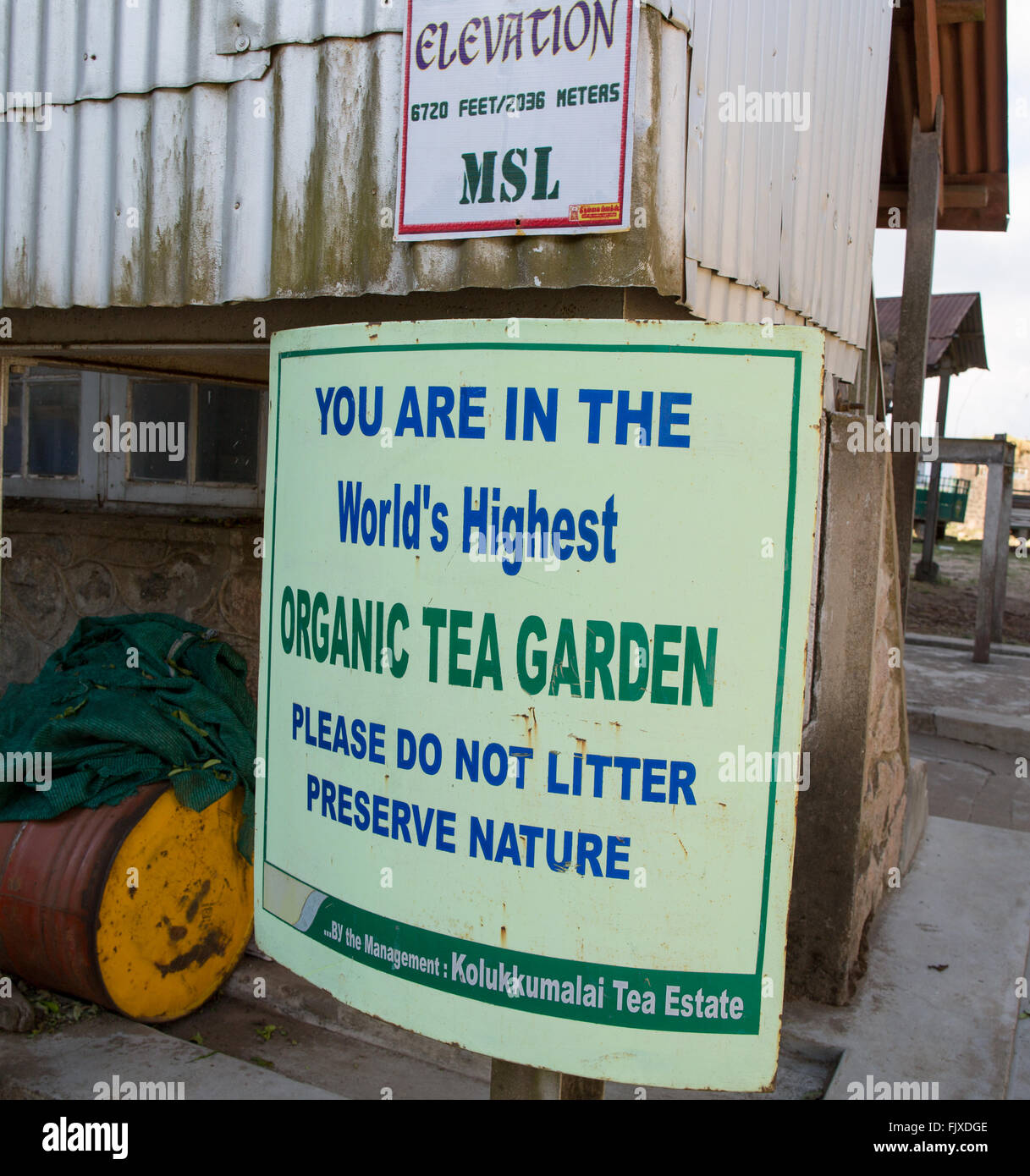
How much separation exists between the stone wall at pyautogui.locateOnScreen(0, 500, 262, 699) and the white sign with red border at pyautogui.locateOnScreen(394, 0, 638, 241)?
2.74m

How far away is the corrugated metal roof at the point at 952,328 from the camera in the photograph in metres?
19.4

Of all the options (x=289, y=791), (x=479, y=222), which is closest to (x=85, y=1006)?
(x=289, y=791)

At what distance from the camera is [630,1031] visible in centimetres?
166

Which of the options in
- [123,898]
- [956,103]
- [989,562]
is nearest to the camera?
[123,898]

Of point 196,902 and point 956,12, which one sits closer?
point 196,902

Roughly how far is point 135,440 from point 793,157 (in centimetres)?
411

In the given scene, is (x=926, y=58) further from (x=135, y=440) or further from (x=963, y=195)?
(x=135, y=440)

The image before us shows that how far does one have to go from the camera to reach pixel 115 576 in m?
5.91

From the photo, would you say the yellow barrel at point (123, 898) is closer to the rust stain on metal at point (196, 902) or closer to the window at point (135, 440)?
the rust stain on metal at point (196, 902)

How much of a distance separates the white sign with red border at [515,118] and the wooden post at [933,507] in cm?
1433

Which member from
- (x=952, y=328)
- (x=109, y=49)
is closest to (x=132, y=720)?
(x=109, y=49)

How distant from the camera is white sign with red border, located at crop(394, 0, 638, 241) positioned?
2.85m

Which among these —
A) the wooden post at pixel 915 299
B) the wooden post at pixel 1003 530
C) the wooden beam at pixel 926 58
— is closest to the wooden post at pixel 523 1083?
the wooden post at pixel 915 299

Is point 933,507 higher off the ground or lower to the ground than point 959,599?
higher
